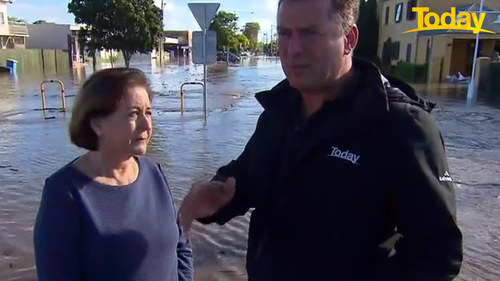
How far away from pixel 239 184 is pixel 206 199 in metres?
0.15

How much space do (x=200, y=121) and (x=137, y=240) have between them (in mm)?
11152

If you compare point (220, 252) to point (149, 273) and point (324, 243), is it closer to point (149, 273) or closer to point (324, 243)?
point (149, 273)

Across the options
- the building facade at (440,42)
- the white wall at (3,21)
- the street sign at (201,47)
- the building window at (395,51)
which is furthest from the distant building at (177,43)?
the street sign at (201,47)

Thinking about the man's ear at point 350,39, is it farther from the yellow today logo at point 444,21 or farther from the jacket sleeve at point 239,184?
the yellow today logo at point 444,21

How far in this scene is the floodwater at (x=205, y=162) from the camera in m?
4.65

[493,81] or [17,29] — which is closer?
[493,81]

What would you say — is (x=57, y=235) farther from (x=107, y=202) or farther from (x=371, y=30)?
(x=371, y=30)

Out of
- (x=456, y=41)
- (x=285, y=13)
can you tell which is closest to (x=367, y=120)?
(x=285, y=13)

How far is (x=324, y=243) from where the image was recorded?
1.66 meters

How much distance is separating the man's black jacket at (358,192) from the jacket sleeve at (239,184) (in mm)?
127

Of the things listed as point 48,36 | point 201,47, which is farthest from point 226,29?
point 201,47

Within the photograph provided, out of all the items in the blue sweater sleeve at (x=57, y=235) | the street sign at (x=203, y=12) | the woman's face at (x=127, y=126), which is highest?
the street sign at (x=203, y=12)

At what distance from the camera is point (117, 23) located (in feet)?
109

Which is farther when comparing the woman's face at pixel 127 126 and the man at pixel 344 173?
the woman's face at pixel 127 126
